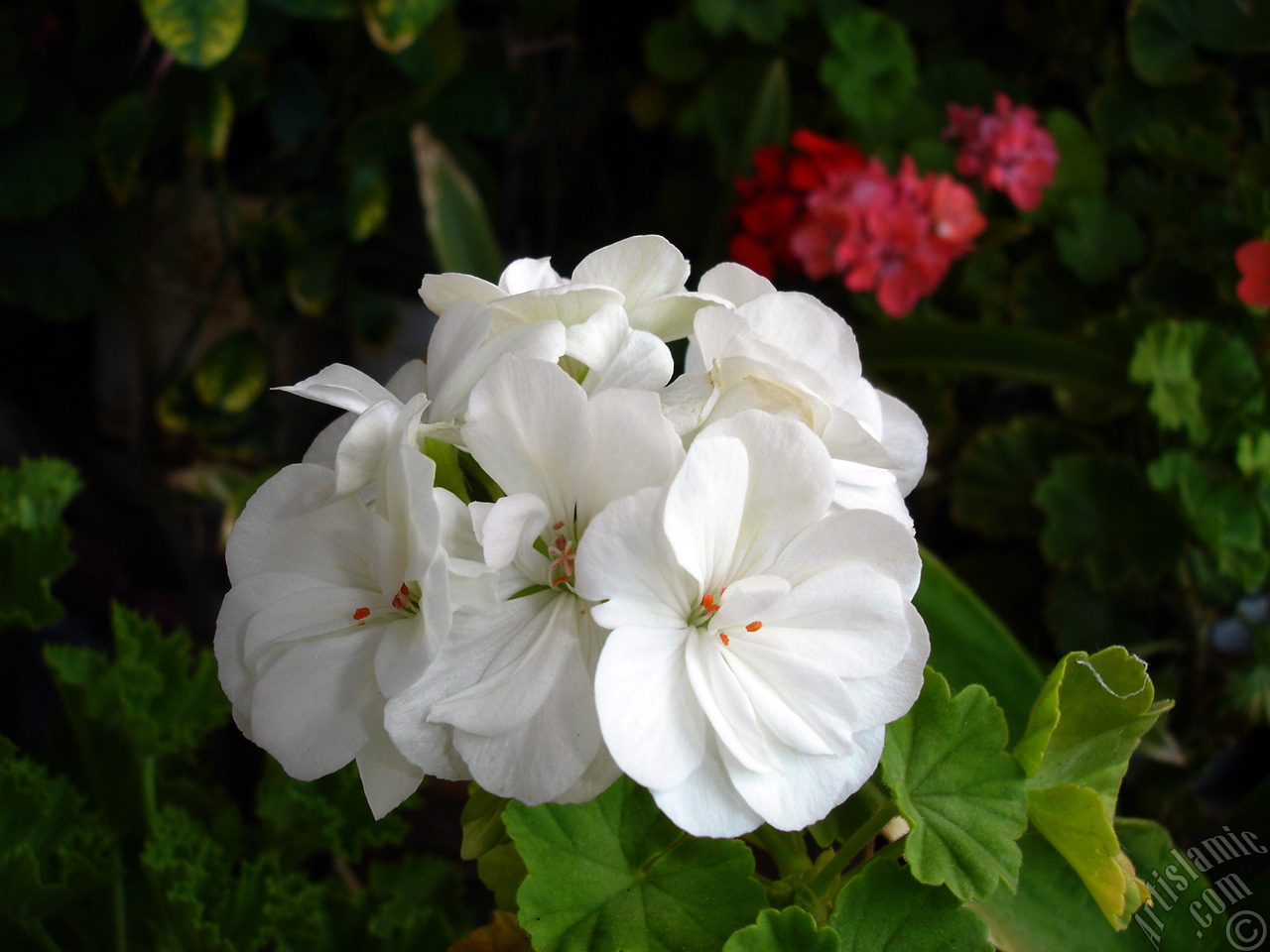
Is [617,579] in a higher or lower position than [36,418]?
higher

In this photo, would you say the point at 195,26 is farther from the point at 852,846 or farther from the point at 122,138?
the point at 852,846

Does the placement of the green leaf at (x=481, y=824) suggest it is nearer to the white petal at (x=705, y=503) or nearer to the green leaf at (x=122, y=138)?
the white petal at (x=705, y=503)

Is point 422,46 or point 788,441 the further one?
point 422,46

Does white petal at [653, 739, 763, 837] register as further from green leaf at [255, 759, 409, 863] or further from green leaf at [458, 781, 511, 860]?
green leaf at [255, 759, 409, 863]

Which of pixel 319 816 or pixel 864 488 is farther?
pixel 319 816

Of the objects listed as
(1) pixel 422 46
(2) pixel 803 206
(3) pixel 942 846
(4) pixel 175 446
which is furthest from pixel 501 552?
(4) pixel 175 446

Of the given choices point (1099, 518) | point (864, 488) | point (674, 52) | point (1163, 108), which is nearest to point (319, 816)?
point (864, 488)

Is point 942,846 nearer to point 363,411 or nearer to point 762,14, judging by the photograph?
point 363,411

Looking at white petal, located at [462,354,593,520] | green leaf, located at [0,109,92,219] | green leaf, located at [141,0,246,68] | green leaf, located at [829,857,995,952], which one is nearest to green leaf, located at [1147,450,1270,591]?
green leaf, located at [829,857,995,952]
